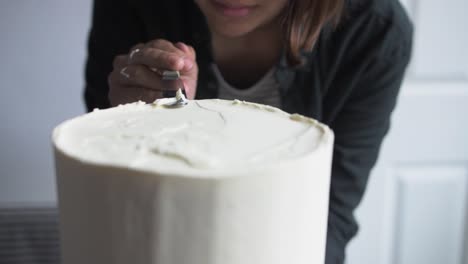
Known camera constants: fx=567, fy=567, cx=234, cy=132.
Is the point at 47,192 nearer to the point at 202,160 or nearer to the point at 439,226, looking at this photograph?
the point at 439,226

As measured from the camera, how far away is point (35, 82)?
110 centimetres

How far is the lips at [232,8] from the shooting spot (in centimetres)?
60

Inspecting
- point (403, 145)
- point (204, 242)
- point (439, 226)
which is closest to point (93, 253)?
point (204, 242)

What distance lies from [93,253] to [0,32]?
883 mm

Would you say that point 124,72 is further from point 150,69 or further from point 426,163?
point 426,163

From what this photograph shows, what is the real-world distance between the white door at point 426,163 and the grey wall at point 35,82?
0.66m

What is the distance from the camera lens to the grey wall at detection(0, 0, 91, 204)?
107cm

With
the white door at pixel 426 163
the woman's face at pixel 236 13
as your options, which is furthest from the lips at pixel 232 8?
the white door at pixel 426 163

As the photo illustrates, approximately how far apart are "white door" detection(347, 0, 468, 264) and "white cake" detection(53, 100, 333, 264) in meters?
0.93

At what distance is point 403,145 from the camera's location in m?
1.22

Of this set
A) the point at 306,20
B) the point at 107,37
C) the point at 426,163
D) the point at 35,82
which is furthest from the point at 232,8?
the point at 426,163

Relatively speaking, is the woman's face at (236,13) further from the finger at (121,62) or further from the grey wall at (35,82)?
the grey wall at (35,82)

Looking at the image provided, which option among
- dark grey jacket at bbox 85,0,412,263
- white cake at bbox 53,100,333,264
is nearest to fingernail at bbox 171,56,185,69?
white cake at bbox 53,100,333,264

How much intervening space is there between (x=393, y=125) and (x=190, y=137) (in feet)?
3.11
